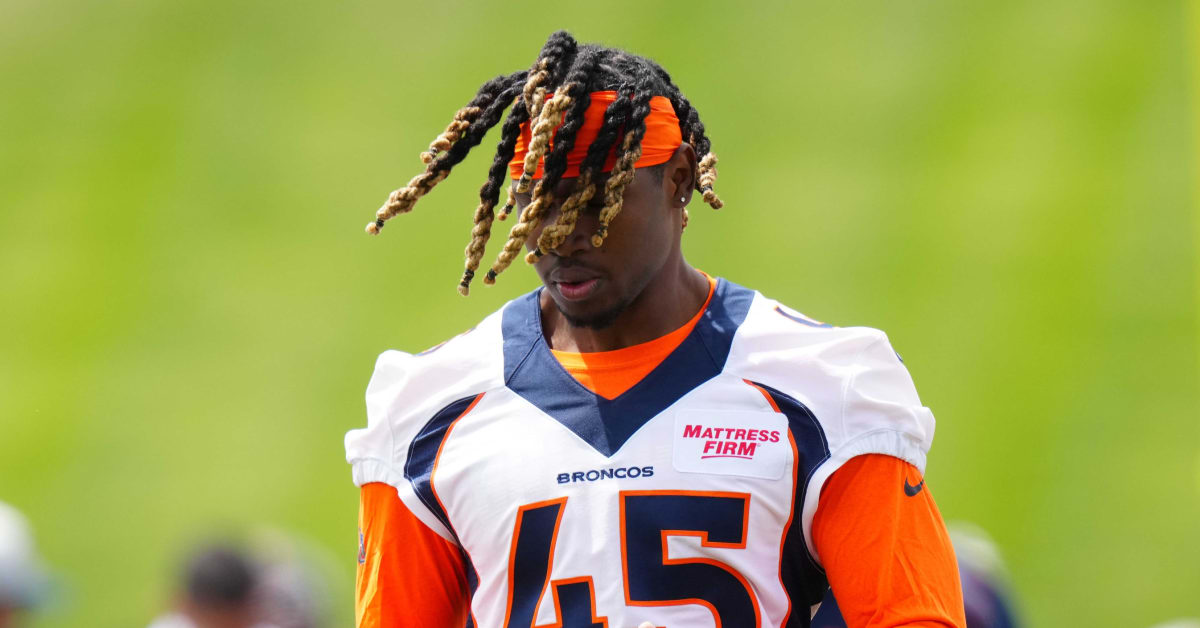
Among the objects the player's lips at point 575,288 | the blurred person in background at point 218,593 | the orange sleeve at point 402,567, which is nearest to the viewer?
the player's lips at point 575,288

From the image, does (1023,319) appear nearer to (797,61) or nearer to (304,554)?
(797,61)

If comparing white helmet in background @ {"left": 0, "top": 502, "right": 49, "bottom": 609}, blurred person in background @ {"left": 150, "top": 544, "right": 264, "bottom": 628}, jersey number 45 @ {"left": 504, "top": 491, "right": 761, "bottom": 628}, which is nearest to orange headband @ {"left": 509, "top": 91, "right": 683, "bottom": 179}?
jersey number 45 @ {"left": 504, "top": 491, "right": 761, "bottom": 628}

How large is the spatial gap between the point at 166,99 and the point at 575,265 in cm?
688

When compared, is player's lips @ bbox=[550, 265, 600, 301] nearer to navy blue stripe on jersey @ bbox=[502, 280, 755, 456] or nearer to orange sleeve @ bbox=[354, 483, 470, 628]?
navy blue stripe on jersey @ bbox=[502, 280, 755, 456]

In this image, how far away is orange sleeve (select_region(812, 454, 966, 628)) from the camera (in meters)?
2.10

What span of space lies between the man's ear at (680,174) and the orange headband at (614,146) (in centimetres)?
2

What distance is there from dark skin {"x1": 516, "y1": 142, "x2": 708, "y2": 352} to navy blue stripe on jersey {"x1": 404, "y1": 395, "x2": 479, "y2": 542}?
209mm

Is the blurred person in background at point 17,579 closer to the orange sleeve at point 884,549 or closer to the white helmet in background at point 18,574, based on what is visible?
the white helmet in background at point 18,574

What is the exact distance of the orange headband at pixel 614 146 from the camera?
86.0 inches

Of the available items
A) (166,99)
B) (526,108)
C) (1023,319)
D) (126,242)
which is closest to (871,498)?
(526,108)

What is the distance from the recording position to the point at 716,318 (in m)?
2.31

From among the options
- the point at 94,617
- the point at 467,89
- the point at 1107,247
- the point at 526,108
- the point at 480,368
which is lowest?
the point at 94,617

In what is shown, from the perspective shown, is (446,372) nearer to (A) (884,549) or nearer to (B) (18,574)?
(A) (884,549)

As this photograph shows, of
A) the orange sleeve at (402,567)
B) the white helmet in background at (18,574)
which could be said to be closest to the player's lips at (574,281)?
the orange sleeve at (402,567)
